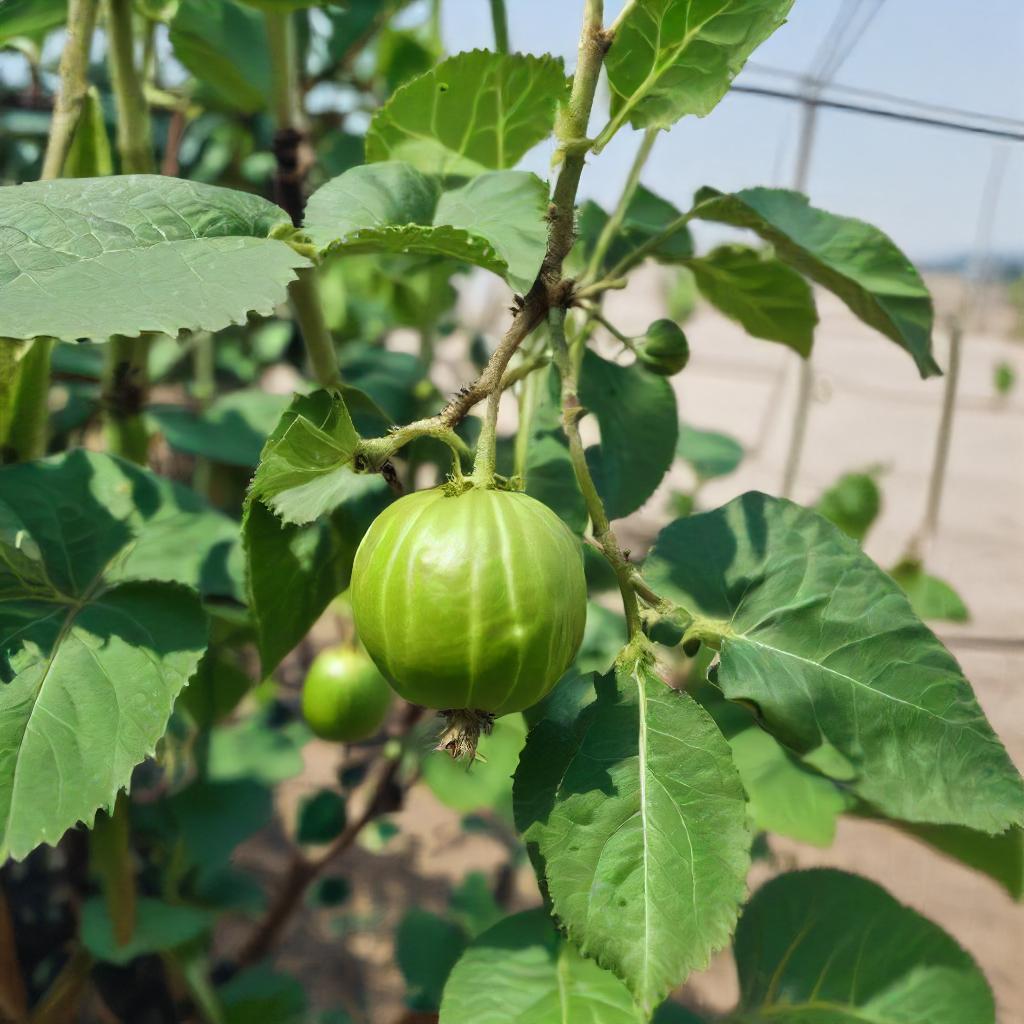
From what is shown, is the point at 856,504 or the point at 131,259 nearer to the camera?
the point at 131,259

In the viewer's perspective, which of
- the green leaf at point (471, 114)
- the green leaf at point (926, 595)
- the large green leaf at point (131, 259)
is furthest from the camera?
the green leaf at point (926, 595)

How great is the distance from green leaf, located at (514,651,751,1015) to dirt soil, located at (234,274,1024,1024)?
700mm

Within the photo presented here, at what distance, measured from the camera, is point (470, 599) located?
333mm

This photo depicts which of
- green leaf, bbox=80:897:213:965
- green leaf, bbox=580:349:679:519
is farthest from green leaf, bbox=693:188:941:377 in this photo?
green leaf, bbox=80:897:213:965

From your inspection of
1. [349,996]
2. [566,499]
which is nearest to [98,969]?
[349,996]

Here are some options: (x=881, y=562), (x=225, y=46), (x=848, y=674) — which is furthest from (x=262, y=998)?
(x=881, y=562)

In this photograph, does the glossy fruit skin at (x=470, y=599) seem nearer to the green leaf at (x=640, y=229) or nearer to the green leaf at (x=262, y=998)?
the green leaf at (x=640, y=229)

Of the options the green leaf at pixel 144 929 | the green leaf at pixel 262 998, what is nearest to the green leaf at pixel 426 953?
the green leaf at pixel 262 998

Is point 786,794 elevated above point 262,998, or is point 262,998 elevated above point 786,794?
point 786,794

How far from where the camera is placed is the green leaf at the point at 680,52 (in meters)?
0.40

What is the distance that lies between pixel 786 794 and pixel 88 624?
19.3 inches

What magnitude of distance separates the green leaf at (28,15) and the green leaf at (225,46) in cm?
8

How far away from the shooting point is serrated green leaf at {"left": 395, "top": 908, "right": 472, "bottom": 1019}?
87cm

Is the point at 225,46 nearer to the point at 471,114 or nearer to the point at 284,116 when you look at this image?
the point at 284,116
